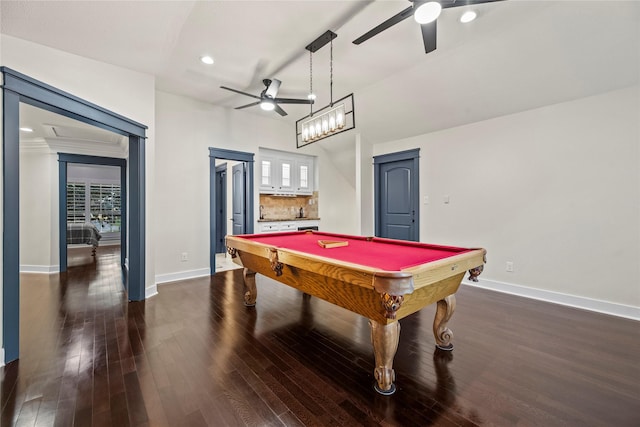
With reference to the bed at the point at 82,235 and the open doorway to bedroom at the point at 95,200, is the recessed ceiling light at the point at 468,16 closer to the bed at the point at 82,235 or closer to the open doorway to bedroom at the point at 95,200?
the bed at the point at 82,235

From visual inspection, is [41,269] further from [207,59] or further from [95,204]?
[207,59]

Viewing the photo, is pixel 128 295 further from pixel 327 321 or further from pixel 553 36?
pixel 553 36

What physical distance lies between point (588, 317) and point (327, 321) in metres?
2.75

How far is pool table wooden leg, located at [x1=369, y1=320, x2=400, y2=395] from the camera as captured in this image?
5.22ft

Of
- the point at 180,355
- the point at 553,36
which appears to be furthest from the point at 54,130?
the point at 553,36

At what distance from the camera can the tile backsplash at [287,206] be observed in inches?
231

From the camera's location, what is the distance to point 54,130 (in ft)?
14.0

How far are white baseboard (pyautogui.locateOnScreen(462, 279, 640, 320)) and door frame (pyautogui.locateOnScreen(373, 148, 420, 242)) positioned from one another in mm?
1337

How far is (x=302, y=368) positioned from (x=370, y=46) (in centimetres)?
325

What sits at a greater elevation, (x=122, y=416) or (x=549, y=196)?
(x=549, y=196)

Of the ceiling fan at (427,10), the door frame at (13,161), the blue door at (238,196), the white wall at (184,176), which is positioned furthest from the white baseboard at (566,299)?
the door frame at (13,161)

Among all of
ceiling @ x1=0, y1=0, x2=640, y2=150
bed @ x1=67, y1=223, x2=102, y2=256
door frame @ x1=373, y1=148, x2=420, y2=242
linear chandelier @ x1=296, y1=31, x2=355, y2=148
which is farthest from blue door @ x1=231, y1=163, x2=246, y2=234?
bed @ x1=67, y1=223, x2=102, y2=256

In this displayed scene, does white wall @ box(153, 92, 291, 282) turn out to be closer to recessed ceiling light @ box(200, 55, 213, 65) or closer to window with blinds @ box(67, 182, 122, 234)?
recessed ceiling light @ box(200, 55, 213, 65)

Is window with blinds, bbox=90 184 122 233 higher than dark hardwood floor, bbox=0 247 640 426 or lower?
higher
